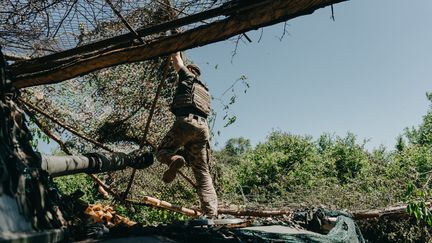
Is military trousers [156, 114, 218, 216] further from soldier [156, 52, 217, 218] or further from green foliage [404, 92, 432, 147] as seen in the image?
green foliage [404, 92, 432, 147]

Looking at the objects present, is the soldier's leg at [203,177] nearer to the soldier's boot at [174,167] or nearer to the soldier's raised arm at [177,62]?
the soldier's boot at [174,167]

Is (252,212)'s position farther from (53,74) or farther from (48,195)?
(48,195)

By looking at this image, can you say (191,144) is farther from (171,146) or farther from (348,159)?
(348,159)

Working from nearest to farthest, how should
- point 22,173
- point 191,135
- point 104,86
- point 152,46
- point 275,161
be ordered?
point 22,173 < point 152,46 < point 191,135 < point 104,86 < point 275,161

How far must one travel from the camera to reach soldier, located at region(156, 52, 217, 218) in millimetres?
5105

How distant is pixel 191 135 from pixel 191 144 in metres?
0.31

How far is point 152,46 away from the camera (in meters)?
3.78

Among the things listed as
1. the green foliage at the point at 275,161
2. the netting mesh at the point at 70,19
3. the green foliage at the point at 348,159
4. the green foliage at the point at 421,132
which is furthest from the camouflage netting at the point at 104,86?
the green foliage at the point at 421,132

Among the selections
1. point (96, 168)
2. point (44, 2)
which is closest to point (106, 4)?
point (44, 2)

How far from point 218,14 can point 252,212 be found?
5.03 meters

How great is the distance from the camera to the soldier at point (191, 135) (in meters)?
5.11

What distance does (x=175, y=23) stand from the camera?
338 centimetres

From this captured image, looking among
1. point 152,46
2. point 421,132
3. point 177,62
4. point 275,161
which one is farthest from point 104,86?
point 421,132

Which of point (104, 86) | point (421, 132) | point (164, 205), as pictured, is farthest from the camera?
point (421, 132)
